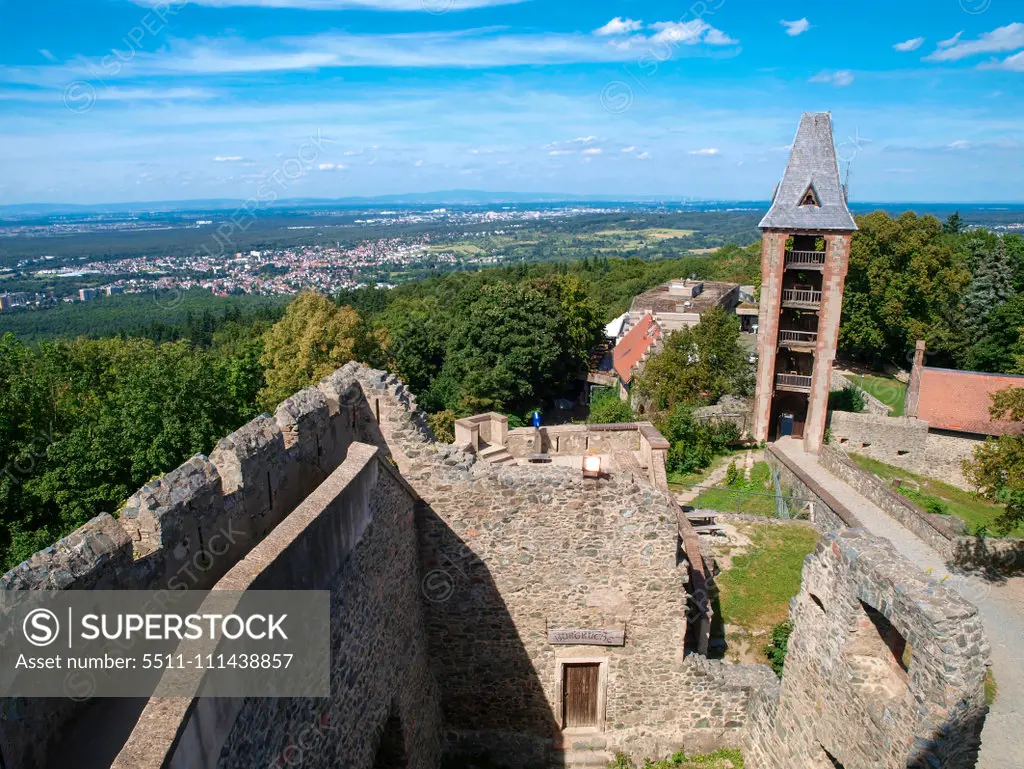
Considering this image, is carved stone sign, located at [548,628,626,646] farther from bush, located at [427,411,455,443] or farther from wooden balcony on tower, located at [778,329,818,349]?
wooden balcony on tower, located at [778,329,818,349]

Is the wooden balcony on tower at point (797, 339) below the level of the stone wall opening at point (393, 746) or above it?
above

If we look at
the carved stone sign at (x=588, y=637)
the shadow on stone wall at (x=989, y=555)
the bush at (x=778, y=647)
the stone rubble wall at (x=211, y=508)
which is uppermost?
the stone rubble wall at (x=211, y=508)

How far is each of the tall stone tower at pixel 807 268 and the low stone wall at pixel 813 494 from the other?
8.02 ft

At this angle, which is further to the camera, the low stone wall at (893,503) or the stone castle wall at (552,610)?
the low stone wall at (893,503)

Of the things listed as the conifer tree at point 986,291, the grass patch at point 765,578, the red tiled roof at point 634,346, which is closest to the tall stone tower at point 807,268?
the red tiled roof at point 634,346

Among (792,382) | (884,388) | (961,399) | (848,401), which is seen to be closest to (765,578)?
(792,382)

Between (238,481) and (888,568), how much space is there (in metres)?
7.15

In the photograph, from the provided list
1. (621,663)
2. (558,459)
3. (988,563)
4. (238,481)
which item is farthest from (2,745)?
(988,563)

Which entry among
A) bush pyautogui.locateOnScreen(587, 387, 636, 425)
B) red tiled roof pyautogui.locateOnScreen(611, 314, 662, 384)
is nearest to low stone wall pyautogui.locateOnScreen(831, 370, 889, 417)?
red tiled roof pyautogui.locateOnScreen(611, 314, 662, 384)

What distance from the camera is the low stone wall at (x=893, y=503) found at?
63.3ft

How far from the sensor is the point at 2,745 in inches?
177

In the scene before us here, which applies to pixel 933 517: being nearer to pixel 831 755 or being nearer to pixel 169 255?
pixel 831 755

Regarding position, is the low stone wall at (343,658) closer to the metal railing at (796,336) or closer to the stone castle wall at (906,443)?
the metal railing at (796,336)

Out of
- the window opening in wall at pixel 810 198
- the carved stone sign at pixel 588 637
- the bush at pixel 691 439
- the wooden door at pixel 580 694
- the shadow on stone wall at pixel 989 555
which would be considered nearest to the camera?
the carved stone sign at pixel 588 637
